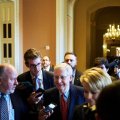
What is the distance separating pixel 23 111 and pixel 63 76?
1.45 feet


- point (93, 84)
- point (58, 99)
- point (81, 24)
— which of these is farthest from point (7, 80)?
point (81, 24)

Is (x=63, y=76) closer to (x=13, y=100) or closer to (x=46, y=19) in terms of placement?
(x=13, y=100)

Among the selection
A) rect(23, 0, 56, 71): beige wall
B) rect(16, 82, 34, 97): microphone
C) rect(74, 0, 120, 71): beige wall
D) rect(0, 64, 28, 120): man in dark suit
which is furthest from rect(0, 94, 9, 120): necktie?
rect(74, 0, 120, 71): beige wall

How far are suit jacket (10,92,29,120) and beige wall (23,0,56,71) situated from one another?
8248 mm

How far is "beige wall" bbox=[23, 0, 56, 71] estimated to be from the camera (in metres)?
11.1

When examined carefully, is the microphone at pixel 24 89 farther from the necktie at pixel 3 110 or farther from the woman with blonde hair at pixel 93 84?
the woman with blonde hair at pixel 93 84

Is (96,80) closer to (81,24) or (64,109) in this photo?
(64,109)

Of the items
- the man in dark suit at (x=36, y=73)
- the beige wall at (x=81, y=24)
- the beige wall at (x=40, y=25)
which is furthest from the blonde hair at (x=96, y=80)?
the beige wall at (x=81, y=24)

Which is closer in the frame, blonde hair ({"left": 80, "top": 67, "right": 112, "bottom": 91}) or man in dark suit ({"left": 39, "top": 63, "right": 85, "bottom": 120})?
blonde hair ({"left": 80, "top": 67, "right": 112, "bottom": 91})

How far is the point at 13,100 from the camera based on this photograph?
8.82 feet

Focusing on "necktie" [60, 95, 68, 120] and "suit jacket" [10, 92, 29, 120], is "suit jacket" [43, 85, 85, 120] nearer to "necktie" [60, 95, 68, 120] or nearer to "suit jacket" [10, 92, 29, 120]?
"necktie" [60, 95, 68, 120]

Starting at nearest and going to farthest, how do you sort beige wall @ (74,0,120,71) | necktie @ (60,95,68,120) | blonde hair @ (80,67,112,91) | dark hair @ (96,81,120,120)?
dark hair @ (96,81,120,120), blonde hair @ (80,67,112,91), necktie @ (60,95,68,120), beige wall @ (74,0,120,71)

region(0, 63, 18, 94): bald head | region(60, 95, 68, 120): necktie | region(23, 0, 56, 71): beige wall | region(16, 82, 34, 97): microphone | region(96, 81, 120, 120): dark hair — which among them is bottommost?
region(60, 95, 68, 120): necktie

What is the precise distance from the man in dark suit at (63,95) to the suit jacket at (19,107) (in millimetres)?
188
